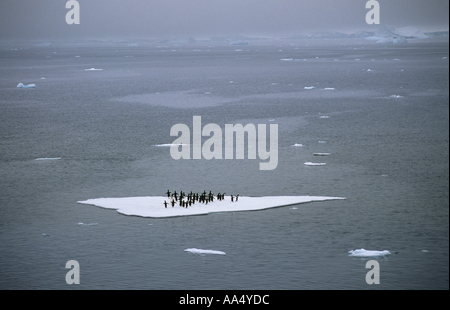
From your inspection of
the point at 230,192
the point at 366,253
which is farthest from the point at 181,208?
the point at 366,253

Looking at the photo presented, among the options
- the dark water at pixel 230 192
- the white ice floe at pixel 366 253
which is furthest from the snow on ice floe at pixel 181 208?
the white ice floe at pixel 366 253

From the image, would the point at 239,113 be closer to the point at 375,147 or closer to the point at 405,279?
the point at 375,147

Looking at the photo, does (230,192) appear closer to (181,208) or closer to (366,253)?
(181,208)

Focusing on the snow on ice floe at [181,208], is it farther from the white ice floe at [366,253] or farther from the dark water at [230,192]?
the white ice floe at [366,253]

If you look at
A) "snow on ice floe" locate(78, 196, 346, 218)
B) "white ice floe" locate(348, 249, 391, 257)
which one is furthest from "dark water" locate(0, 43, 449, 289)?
"snow on ice floe" locate(78, 196, 346, 218)
